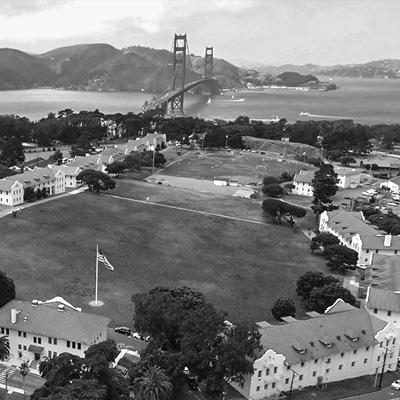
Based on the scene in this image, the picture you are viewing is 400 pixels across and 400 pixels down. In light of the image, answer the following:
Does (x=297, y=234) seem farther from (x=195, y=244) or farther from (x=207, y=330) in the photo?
(x=207, y=330)

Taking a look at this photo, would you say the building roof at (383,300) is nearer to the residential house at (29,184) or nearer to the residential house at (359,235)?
the residential house at (359,235)

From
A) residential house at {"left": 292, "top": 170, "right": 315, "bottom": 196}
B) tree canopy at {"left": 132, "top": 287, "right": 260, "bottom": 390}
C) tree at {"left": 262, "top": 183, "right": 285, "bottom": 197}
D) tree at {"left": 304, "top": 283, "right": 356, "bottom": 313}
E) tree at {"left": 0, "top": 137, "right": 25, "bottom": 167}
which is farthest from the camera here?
tree at {"left": 0, "top": 137, "right": 25, "bottom": 167}

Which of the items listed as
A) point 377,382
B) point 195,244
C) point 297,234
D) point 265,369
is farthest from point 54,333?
point 297,234

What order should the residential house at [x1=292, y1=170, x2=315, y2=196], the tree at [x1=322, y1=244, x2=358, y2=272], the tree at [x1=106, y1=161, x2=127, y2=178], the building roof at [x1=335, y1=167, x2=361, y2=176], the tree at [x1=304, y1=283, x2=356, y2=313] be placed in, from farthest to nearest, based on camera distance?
the building roof at [x1=335, y1=167, x2=361, y2=176]
the tree at [x1=106, y1=161, x2=127, y2=178]
the residential house at [x1=292, y1=170, x2=315, y2=196]
the tree at [x1=322, y1=244, x2=358, y2=272]
the tree at [x1=304, y1=283, x2=356, y2=313]

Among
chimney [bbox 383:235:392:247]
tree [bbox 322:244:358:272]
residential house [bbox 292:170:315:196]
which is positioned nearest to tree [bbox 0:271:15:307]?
→ tree [bbox 322:244:358:272]

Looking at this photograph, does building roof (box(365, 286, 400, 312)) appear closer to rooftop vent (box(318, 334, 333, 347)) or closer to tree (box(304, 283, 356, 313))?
tree (box(304, 283, 356, 313))
